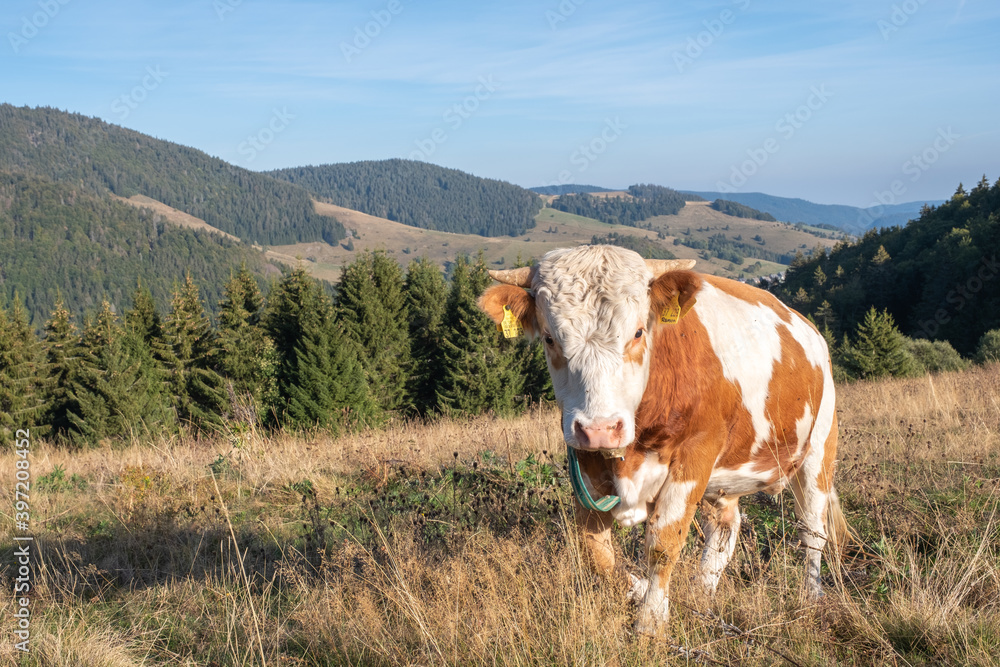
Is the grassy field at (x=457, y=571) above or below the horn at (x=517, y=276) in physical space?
below

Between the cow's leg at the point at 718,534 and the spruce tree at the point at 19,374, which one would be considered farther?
the spruce tree at the point at 19,374

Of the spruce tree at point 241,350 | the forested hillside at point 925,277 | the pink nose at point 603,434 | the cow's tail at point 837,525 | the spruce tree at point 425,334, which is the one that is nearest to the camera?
the pink nose at point 603,434

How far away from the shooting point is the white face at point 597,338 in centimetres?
294

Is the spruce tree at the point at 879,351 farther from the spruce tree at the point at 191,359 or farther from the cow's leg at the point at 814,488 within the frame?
the spruce tree at the point at 191,359

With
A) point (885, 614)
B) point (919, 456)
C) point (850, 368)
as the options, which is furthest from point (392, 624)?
point (850, 368)

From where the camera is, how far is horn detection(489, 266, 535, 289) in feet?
11.8

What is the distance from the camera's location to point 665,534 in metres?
3.45

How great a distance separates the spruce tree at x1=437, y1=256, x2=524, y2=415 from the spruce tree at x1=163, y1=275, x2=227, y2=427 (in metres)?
14.1

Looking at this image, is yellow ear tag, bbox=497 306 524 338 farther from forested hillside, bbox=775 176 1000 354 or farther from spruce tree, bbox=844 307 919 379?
forested hillside, bbox=775 176 1000 354

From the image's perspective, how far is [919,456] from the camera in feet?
20.4

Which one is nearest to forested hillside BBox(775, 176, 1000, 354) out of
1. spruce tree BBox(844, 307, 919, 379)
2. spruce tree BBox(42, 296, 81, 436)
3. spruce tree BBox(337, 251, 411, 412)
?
spruce tree BBox(844, 307, 919, 379)

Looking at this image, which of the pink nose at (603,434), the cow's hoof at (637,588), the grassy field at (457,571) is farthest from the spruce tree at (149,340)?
the pink nose at (603,434)

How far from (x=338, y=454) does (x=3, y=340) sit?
129 feet

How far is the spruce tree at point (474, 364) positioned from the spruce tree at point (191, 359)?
14.1 metres
